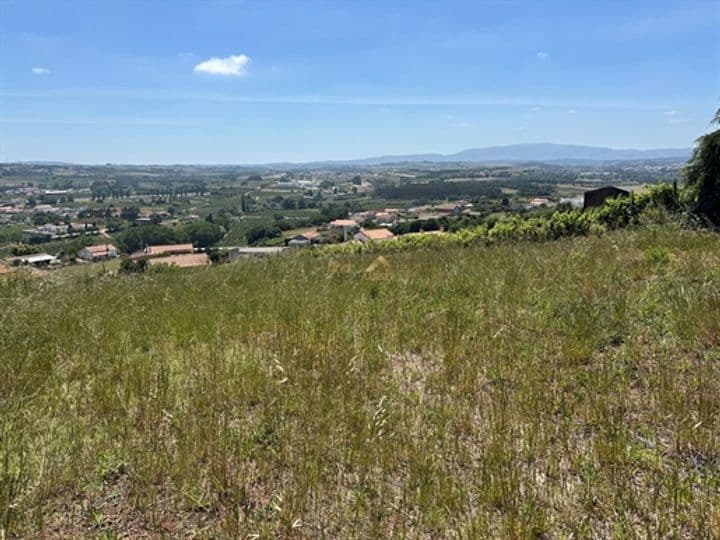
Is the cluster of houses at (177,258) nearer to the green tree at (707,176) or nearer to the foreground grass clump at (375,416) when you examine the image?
the foreground grass clump at (375,416)

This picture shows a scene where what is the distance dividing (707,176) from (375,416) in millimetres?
12659

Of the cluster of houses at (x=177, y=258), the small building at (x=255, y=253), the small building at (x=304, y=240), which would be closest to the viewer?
the small building at (x=255, y=253)

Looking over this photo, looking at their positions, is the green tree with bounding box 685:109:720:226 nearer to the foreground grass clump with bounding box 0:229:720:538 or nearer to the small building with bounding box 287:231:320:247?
the foreground grass clump with bounding box 0:229:720:538

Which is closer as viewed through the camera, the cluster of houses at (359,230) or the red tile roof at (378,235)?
the red tile roof at (378,235)

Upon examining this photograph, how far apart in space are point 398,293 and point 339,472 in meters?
3.64

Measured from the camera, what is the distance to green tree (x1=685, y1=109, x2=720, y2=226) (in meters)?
11.3

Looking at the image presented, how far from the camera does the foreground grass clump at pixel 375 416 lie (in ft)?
7.33

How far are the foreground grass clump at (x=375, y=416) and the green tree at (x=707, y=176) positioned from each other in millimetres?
7537

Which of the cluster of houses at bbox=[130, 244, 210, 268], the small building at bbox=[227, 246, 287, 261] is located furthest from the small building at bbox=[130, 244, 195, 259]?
the small building at bbox=[227, 246, 287, 261]

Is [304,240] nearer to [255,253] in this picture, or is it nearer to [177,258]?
[177,258]

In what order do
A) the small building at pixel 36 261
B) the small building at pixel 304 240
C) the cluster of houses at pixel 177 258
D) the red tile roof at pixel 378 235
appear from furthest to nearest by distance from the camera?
the small building at pixel 304 240
the red tile roof at pixel 378 235
the cluster of houses at pixel 177 258
the small building at pixel 36 261

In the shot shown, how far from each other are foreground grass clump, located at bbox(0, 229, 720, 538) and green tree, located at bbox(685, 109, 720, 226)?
24.7 feet

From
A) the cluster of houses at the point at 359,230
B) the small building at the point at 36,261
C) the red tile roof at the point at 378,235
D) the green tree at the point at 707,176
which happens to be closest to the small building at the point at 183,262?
the small building at the point at 36,261

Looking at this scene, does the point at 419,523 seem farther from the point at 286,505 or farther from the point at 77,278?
the point at 77,278
